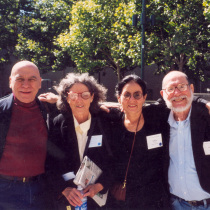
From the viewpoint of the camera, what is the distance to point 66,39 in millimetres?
17875

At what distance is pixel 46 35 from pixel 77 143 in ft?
74.1

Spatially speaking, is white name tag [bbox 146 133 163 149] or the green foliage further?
the green foliage

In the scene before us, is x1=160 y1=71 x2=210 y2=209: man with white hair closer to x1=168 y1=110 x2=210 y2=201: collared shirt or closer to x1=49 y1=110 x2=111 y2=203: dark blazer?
x1=168 y1=110 x2=210 y2=201: collared shirt

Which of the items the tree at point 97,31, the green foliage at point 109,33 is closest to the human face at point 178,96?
the green foliage at point 109,33

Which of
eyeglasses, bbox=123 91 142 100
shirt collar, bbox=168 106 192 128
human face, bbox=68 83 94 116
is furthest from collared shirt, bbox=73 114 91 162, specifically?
shirt collar, bbox=168 106 192 128

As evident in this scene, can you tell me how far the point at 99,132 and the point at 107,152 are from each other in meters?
0.23

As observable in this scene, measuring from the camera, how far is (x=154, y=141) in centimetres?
265

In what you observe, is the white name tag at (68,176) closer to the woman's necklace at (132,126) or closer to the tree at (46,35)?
the woman's necklace at (132,126)

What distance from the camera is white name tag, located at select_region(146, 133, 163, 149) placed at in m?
2.64

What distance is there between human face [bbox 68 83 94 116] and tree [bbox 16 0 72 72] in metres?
19.2

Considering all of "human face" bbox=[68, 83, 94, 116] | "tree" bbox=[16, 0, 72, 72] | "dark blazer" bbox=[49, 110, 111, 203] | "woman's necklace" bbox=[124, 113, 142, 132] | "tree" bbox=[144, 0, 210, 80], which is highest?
"tree" bbox=[16, 0, 72, 72]

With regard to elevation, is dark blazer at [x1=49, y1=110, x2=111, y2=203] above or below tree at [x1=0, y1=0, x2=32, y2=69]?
below

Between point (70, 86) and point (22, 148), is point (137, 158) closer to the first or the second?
point (70, 86)

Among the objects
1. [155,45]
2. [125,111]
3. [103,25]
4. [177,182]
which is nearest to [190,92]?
[125,111]
